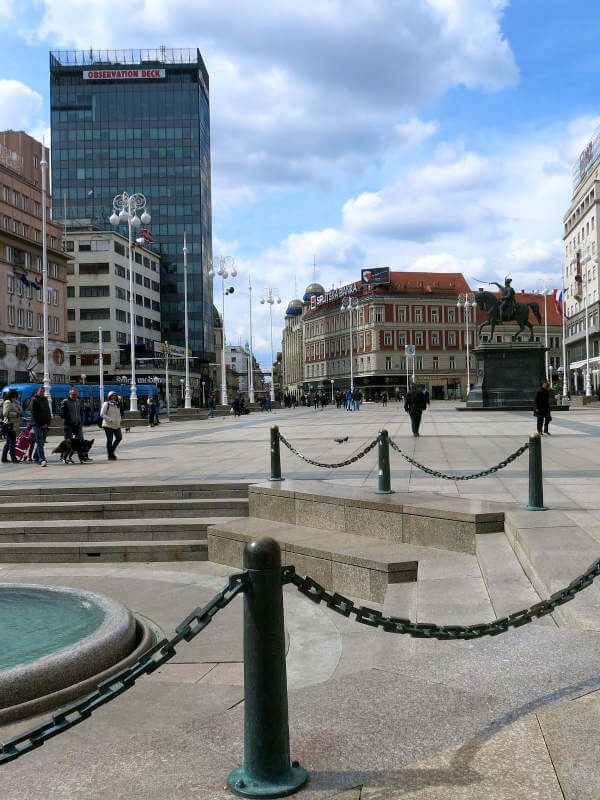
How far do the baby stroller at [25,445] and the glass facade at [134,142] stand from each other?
291ft

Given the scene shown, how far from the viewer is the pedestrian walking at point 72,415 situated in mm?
16203

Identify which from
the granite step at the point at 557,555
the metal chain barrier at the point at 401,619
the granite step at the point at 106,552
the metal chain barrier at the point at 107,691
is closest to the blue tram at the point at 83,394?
the granite step at the point at 106,552

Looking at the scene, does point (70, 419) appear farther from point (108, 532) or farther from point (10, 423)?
point (108, 532)

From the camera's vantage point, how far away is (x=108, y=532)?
9.94m

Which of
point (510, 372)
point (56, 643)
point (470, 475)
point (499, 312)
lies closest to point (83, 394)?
point (499, 312)

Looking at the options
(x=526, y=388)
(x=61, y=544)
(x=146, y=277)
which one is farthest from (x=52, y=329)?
(x=61, y=544)

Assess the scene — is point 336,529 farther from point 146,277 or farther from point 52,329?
point 146,277

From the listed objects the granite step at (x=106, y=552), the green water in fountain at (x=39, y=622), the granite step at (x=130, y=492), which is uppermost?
the granite step at (x=130, y=492)

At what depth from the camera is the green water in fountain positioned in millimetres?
5242

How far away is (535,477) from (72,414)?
1144 cm

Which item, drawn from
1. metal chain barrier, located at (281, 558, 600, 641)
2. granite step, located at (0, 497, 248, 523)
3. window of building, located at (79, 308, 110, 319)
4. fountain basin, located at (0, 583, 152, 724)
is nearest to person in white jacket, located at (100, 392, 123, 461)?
granite step, located at (0, 497, 248, 523)

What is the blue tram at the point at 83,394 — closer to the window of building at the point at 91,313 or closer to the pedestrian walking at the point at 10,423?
the pedestrian walking at the point at 10,423

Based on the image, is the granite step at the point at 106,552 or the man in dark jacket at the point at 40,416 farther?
the man in dark jacket at the point at 40,416

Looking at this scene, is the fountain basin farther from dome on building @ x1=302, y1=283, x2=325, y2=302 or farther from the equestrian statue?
dome on building @ x1=302, y1=283, x2=325, y2=302
